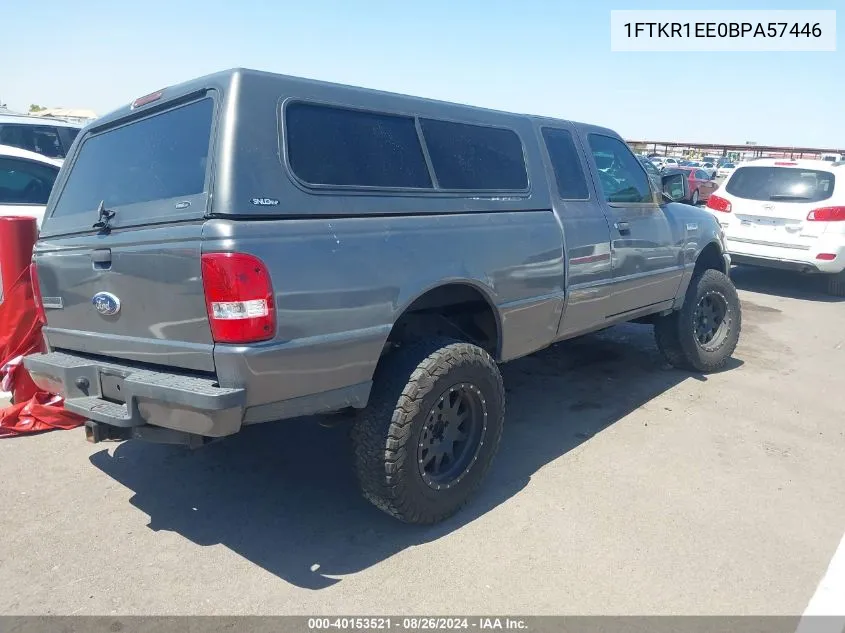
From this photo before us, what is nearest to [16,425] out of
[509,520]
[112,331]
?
[112,331]

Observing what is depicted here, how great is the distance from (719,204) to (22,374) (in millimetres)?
8984

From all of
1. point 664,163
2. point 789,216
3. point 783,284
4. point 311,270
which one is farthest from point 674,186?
point 664,163

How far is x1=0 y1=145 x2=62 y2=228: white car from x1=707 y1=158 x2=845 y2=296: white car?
8.69m

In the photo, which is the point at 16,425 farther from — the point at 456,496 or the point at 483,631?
the point at 483,631

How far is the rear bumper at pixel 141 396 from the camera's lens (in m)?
2.49

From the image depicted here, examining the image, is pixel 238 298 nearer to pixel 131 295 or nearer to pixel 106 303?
pixel 131 295

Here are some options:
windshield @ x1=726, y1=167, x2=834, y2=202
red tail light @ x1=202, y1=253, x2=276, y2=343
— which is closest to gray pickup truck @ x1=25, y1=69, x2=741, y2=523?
red tail light @ x1=202, y1=253, x2=276, y2=343

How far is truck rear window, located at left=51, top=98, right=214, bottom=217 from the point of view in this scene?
279cm

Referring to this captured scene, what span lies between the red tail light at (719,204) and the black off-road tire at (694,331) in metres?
4.20

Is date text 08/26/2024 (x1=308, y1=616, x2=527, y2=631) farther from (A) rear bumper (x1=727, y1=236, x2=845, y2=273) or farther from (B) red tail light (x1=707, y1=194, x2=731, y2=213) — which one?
(B) red tail light (x1=707, y1=194, x2=731, y2=213)

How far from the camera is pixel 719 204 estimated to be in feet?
31.7

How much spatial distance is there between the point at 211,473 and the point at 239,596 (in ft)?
4.04

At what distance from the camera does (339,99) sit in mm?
3004

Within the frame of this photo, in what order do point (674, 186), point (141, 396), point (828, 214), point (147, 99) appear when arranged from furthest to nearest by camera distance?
point (828, 214) → point (674, 186) → point (147, 99) → point (141, 396)
